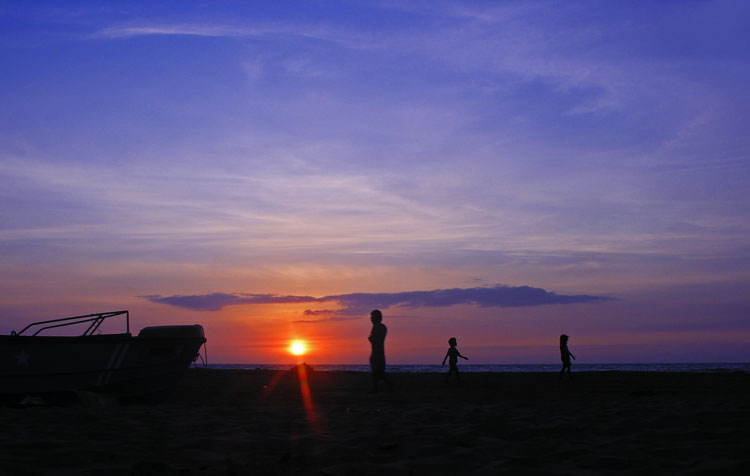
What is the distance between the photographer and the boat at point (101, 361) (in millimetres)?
9805

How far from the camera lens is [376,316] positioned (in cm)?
1321

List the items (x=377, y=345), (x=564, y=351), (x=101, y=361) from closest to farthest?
(x=101, y=361) < (x=377, y=345) < (x=564, y=351)

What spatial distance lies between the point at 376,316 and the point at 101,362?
18.7 ft

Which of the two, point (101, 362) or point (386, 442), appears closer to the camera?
point (386, 442)

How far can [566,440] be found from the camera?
534 cm

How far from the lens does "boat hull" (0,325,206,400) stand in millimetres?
9805

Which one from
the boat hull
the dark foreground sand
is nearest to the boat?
the boat hull

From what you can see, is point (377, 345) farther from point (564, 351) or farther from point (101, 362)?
point (564, 351)

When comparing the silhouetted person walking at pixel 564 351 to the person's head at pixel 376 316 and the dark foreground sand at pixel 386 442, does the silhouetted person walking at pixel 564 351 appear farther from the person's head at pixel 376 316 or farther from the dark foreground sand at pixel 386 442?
the dark foreground sand at pixel 386 442

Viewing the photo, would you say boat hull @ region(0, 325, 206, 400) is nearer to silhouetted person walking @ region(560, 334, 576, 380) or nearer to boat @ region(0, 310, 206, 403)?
boat @ region(0, 310, 206, 403)

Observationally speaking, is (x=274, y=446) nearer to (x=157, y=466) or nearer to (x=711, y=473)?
(x=157, y=466)

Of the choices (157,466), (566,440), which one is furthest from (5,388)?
(566,440)

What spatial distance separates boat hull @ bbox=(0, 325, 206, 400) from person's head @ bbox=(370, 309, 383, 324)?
3856mm

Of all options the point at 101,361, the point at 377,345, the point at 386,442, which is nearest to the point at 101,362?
the point at 101,361
